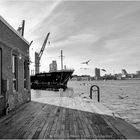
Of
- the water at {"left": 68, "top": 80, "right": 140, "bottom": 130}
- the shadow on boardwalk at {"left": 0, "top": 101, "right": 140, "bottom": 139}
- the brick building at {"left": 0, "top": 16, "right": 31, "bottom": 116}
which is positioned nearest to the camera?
the shadow on boardwalk at {"left": 0, "top": 101, "right": 140, "bottom": 139}

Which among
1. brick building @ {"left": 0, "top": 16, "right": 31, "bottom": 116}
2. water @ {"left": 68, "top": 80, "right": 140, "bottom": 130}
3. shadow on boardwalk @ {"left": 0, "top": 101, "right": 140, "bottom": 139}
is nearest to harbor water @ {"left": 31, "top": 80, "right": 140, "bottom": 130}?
water @ {"left": 68, "top": 80, "right": 140, "bottom": 130}

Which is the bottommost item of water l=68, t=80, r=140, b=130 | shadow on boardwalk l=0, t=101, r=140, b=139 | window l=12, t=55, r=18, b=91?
water l=68, t=80, r=140, b=130

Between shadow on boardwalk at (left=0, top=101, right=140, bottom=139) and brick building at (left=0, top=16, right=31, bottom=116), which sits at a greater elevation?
brick building at (left=0, top=16, right=31, bottom=116)

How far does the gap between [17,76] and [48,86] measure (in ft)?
106

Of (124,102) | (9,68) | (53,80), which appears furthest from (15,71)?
(53,80)

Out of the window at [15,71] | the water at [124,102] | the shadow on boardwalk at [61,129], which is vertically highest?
the window at [15,71]

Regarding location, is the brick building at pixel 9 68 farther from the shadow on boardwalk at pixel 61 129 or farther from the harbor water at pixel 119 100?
the harbor water at pixel 119 100

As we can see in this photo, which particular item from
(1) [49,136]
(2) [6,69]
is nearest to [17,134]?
(1) [49,136]

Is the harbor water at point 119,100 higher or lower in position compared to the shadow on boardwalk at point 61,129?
lower

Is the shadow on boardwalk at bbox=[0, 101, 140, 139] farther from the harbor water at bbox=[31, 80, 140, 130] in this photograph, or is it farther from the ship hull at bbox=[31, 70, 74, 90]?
the ship hull at bbox=[31, 70, 74, 90]

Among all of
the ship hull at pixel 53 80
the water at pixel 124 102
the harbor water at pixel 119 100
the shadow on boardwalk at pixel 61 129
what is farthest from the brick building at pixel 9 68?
the ship hull at pixel 53 80

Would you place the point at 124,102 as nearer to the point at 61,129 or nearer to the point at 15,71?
the point at 15,71

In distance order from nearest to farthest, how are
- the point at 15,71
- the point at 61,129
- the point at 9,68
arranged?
the point at 61,129, the point at 9,68, the point at 15,71

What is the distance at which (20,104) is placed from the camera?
10.1 m
